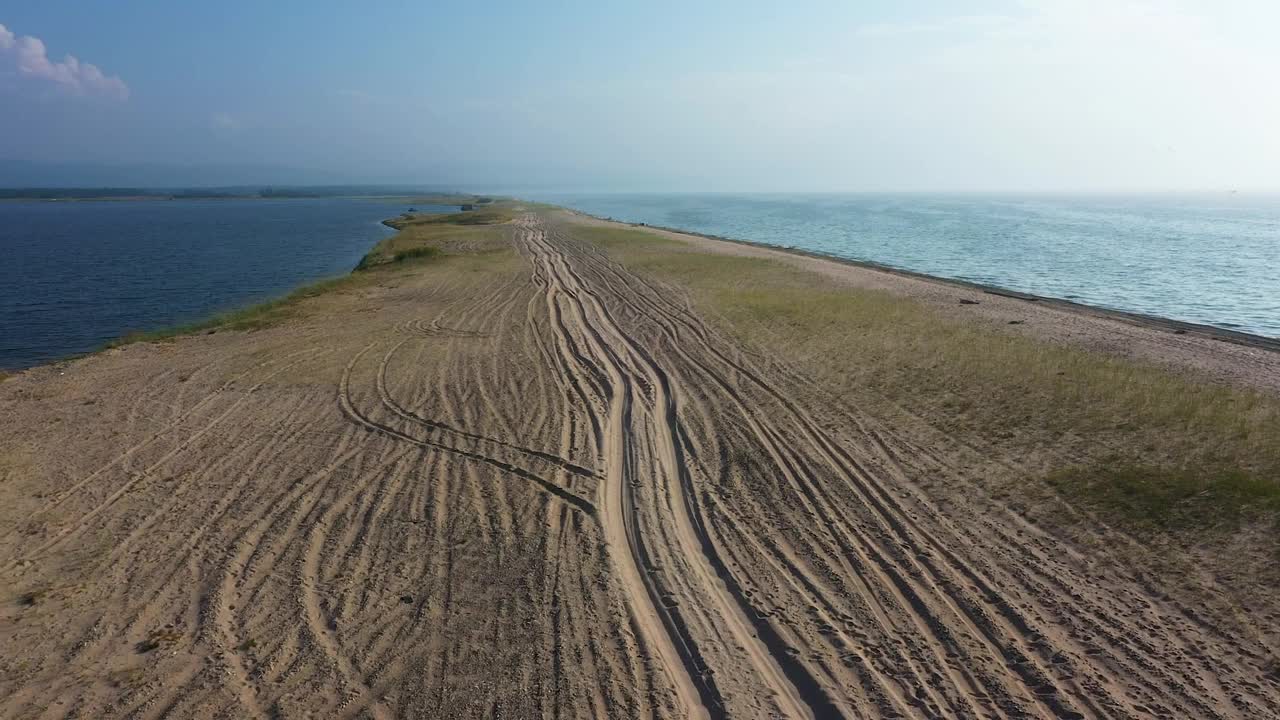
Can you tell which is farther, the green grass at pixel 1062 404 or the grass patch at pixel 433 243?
the grass patch at pixel 433 243

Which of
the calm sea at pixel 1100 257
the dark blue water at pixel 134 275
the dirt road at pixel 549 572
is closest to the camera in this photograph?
the dirt road at pixel 549 572

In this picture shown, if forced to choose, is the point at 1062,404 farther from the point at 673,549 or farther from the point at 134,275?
the point at 134,275

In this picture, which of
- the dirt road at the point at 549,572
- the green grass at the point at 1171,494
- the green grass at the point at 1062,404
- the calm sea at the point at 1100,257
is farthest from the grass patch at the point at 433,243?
the green grass at the point at 1171,494

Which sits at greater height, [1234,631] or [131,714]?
[1234,631]

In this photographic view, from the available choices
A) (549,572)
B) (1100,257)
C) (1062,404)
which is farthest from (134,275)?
(1100,257)

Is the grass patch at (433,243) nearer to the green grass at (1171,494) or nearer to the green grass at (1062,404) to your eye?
the green grass at (1062,404)

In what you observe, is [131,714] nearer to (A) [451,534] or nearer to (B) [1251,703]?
(A) [451,534]

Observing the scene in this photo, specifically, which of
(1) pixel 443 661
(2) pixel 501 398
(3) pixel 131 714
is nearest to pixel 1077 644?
(1) pixel 443 661
